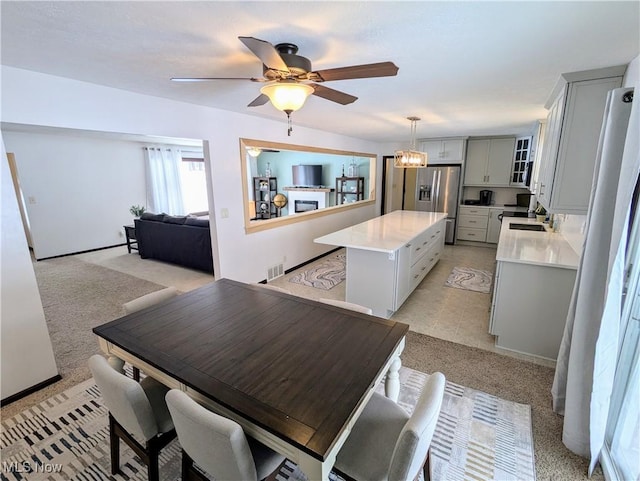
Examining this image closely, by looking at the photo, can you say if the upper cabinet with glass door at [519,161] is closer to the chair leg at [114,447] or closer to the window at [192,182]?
the chair leg at [114,447]

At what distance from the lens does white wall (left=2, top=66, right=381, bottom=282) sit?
211 cm

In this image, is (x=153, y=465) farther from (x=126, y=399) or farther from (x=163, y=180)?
(x=163, y=180)

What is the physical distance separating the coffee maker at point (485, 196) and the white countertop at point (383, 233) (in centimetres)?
227

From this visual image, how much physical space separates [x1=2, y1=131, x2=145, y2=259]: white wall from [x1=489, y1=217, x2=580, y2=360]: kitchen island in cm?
726

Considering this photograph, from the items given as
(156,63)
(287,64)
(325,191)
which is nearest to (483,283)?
(287,64)

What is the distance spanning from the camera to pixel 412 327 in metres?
3.05

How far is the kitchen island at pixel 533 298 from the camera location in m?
2.42

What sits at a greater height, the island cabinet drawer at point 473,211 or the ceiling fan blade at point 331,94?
the ceiling fan blade at point 331,94

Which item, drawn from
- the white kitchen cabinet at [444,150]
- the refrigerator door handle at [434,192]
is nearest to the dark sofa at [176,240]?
the refrigerator door handle at [434,192]

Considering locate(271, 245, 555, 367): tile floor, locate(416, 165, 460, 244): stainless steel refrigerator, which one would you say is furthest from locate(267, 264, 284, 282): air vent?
locate(416, 165, 460, 244): stainless steel refrigerator

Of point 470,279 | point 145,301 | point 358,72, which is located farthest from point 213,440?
point 470,279

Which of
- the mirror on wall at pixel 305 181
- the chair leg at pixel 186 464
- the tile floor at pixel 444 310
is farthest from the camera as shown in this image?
the mirror on wall at pixel 305 181

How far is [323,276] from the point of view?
4570 millimetres

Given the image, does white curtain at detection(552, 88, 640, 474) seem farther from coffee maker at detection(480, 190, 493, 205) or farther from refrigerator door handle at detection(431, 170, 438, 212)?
coffee maker at detection(480, 190, 493, 205)
